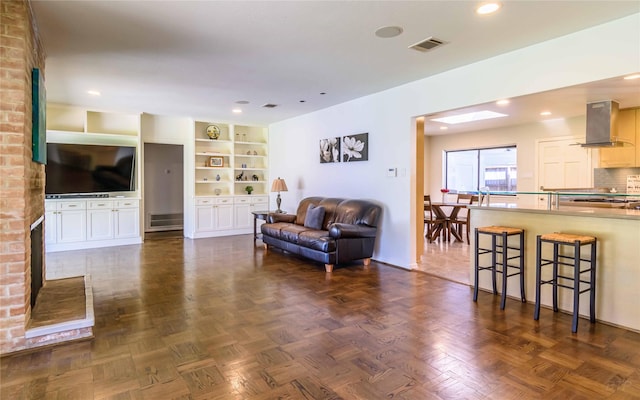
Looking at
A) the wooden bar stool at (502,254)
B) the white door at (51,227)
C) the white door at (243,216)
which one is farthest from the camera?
the white door at (243,216)

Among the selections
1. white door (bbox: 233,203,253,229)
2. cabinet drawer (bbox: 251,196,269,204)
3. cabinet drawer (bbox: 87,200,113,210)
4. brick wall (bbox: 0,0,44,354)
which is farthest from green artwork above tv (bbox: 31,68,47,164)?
cabinet drawer (bbox: 251,196,269,204)

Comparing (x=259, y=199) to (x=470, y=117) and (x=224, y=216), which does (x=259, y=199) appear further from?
(x=470, y=117)

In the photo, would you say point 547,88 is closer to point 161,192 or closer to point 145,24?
point 145,24

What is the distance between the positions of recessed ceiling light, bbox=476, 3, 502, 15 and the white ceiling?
0.06 m

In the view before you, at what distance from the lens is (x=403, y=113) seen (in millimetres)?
4953

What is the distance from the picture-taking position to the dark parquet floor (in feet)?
6.67

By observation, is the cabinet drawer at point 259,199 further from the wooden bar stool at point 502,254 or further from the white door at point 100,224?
the wooden bar stool at point 502,254


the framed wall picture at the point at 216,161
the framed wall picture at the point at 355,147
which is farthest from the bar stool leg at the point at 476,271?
the framed wall picture at the point at 216,161

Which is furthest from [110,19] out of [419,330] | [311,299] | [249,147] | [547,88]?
[249,147]

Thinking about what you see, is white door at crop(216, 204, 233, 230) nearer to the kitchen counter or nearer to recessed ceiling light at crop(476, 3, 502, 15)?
the kitchen counter

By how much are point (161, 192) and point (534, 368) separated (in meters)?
8.33

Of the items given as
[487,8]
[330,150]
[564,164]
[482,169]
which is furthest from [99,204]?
[564,164]

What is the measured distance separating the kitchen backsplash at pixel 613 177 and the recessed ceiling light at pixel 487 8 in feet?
15.9

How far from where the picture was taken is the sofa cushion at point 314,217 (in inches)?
221
